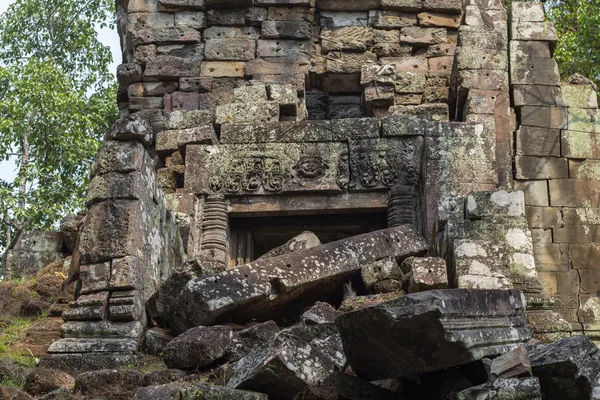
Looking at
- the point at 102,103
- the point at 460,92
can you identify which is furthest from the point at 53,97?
the point at 460,92

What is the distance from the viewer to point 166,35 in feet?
53.7

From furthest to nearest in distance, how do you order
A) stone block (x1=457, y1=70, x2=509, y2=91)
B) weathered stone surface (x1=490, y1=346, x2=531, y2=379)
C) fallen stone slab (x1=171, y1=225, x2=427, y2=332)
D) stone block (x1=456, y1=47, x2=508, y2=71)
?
1. stone block (x1=456, y1=47, x2=508, y2=71)
2. stone block (x1=457, y1=70, x2=509, y2=91)
3. fallen stone slab (x1=171, y1=225, x2=427, y2=332)
4. weathered stone surface (x1=490, y1=346, x2=531, y2=379)

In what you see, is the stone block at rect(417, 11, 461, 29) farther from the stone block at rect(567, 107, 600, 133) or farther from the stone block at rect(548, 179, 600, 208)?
the stone block at rect(548, 179, 600, 208)

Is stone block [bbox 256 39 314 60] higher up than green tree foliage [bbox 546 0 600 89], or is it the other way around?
green tree foliage [bbox 546 0 600 89]

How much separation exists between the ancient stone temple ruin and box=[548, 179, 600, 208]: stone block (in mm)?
18

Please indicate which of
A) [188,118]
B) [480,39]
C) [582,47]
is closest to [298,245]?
[188,118]

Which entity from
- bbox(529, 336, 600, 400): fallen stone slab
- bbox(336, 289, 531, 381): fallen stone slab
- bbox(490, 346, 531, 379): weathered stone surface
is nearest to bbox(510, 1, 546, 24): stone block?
bbox(336, 289, 531, 381): fallen stone slab

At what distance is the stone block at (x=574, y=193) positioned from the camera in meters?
14.9

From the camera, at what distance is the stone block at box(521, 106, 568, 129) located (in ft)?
50.2

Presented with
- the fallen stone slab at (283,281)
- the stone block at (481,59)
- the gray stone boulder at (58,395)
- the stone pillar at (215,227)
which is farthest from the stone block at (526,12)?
the gray stone boulder at (58,395)

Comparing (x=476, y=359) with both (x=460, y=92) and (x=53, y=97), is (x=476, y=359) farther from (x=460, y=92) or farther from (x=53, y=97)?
(x=53, y=97)

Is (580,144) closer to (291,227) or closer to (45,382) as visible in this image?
(291,227)

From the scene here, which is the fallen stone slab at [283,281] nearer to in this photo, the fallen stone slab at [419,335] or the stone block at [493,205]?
the stone block at [493,205]

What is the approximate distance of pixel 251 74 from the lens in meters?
16.1
